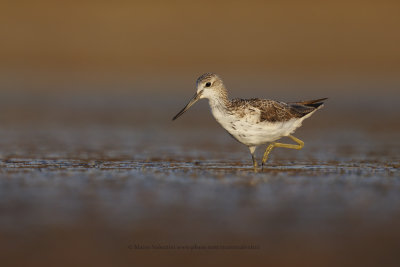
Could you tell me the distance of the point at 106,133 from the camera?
15.7m

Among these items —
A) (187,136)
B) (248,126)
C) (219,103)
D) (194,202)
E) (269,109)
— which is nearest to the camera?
(194,202)

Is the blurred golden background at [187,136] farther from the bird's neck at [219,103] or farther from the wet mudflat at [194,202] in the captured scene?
the bird's neck at [219,103]

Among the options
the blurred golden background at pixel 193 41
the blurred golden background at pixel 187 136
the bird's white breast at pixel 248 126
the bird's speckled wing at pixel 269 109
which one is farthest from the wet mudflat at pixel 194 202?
the blurred golden background at pixel 193 41

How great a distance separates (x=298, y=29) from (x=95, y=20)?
986 cm

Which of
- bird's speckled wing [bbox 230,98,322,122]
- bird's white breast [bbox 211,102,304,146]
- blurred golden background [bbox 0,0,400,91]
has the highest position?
blurred golden background [bbox 0,0,400,91]

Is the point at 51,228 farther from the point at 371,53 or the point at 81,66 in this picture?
the point at 371,53

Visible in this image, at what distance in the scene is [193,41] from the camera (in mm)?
31656

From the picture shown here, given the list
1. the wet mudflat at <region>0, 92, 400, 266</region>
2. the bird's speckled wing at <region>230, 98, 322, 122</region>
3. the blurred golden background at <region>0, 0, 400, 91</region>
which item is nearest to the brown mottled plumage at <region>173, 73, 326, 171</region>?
the bird's speckled wing at <region>230, 98, 322, 122</region>

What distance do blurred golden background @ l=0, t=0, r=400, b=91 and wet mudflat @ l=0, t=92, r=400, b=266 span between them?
42.5 feet

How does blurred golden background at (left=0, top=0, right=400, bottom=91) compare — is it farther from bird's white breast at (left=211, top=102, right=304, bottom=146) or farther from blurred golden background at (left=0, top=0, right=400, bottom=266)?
bird's white breast at (left=211, top=102, right=304, bottom=146)

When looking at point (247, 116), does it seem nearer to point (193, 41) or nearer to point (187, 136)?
point (187, 136)

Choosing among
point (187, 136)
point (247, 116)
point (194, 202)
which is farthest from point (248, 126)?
point (187, 136)

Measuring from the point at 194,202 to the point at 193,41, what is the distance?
23892mm

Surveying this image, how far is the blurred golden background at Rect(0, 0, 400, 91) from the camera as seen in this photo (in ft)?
93.1
